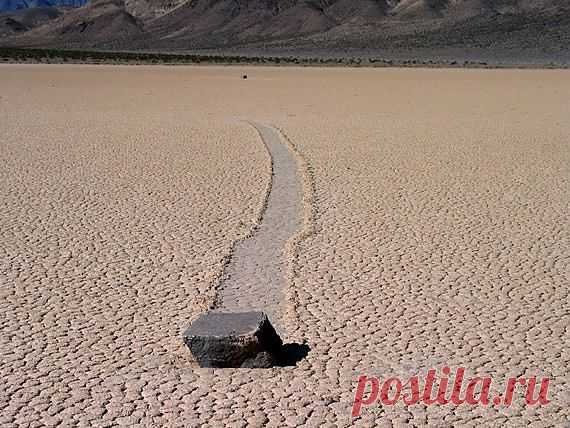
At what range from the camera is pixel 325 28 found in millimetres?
100750

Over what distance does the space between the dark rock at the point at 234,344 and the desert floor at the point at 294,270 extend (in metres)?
0.08

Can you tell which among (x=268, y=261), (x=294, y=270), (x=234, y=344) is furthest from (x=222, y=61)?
(x=234, y=344)

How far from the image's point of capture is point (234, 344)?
14.4ft

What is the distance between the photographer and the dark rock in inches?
173

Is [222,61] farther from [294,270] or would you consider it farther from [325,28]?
[294,270]

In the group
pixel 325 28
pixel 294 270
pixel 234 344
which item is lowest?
pixel 294 270

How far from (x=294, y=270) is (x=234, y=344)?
1.85 meters

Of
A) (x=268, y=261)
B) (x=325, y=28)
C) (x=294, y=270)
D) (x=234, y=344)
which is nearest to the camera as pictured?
(x=234, y=344)

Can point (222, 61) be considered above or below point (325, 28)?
below

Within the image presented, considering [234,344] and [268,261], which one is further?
[268,261]

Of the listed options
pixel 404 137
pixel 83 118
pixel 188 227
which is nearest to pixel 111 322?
pixel 188 227

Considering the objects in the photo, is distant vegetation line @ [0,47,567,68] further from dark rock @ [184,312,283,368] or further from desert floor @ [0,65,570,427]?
dark rock @ [184,312,283,368]

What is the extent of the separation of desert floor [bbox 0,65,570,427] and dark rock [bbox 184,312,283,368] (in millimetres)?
76

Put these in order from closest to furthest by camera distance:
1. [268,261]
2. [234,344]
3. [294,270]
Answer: [234,344]
[294,270]
[268,261]
